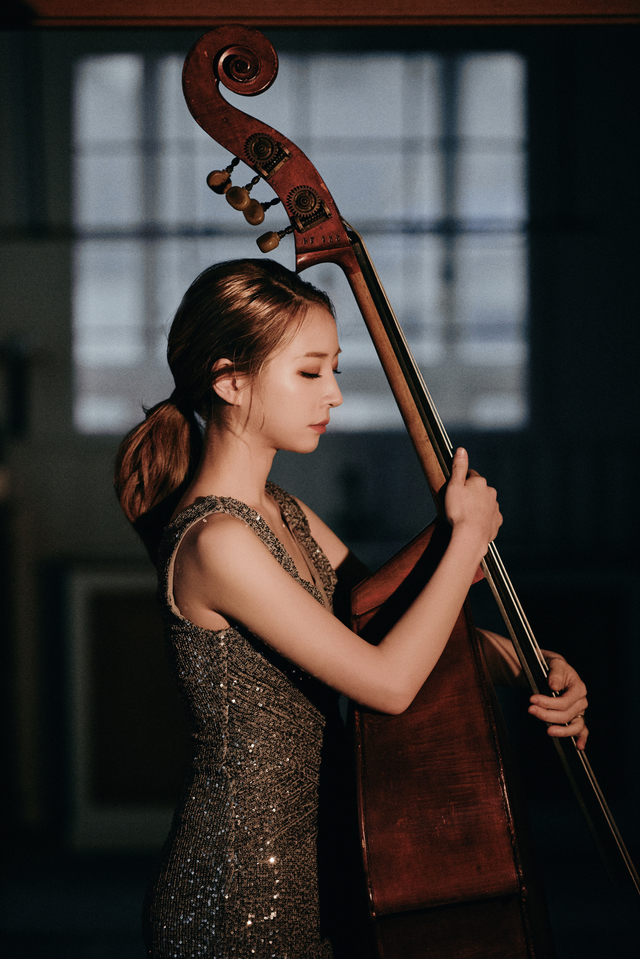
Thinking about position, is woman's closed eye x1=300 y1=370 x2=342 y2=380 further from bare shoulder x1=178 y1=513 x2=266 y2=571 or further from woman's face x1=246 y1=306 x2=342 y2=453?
bare shoulder x1=178 y1=513 x2=266 y2=571

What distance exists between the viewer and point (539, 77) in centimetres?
361

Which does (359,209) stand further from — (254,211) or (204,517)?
(204,517)

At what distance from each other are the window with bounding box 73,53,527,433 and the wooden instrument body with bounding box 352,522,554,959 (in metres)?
2.71

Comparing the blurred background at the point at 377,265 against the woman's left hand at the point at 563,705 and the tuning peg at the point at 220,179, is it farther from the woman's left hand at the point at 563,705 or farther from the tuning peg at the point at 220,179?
the tuning peg at the point at 220,179

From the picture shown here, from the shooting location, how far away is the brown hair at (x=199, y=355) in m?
0.99

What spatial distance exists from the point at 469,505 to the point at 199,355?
402 millimetres

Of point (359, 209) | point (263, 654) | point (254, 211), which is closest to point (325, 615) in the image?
point (263, 654)

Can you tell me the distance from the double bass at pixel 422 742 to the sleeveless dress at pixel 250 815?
0.11 meters

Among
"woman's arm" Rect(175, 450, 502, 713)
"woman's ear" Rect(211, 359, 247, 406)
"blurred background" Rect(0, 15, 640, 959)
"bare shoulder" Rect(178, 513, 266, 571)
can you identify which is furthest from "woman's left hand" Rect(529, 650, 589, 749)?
"blurred background" Rect(0, 15, 640, 959)

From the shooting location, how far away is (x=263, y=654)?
997mm

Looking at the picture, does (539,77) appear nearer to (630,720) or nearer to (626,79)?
(626,79)

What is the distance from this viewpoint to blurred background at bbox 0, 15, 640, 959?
345 centimetres

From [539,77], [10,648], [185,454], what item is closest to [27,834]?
[10,648]

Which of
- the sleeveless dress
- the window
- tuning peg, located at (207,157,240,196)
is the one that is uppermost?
the window
